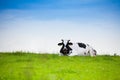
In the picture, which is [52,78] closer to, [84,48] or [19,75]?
[19,75]

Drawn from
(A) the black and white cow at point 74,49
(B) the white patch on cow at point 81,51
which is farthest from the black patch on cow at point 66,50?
(B) the white patch on cow at point 81,51

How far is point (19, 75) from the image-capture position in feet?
34.9

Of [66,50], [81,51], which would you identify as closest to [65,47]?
[66,50]

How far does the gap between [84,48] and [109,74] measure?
10.0m

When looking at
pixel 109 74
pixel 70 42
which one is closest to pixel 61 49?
pixel 70 42

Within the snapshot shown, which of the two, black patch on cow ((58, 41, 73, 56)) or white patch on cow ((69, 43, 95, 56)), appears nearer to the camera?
black patch on cow ((58, 41, 73, 56))

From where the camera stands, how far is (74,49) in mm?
21062

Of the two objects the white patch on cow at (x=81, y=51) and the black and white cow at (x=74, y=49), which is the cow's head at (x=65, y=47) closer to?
the black and white cow at (x=74, y=49)

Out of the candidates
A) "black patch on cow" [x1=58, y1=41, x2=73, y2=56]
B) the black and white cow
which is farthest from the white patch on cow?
"black patch on cow" [x1=58, y1=41, x2=73, y2=56]

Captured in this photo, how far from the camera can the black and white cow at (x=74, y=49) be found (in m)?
20.7

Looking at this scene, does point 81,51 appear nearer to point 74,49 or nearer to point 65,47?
point 74,49

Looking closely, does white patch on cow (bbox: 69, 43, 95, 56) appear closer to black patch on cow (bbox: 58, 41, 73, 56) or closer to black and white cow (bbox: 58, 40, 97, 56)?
black and white cow (bbox: 58, 40, 97, 56)

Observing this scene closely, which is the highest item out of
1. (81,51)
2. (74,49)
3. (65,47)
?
(65,47)

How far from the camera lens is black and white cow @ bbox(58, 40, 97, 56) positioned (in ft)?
68.0
